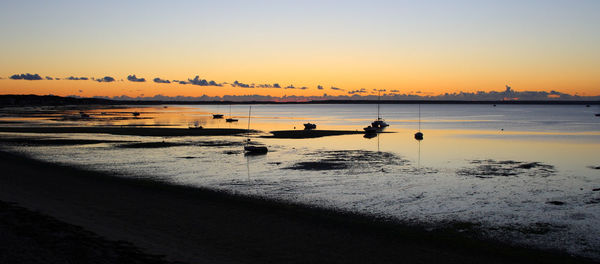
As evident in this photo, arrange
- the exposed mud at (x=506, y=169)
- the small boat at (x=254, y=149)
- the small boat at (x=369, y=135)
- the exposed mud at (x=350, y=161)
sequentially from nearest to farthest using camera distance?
the exposed mud at (x=506, y=169), the exposed mud at (x=350, y=161), the small boat at (x=254, y=149), the small boat at (x=369, y=135)

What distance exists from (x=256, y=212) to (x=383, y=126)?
69.1m

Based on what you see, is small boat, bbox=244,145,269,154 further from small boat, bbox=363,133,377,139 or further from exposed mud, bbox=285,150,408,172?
small boat, bbox=363,133,377,139

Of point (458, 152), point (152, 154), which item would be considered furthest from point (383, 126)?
point (152, 154)

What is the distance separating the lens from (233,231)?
17.8 meters

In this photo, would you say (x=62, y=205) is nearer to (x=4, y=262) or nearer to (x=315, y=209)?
(x=4, y=262)

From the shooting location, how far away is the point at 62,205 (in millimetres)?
20906

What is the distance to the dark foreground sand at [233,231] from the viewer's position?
15016 millimetres

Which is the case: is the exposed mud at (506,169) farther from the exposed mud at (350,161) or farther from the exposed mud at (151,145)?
the exposed mud at (151,145)

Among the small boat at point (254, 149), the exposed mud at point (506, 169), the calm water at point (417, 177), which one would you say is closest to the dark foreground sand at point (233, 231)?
the calm water at point (417, 177)

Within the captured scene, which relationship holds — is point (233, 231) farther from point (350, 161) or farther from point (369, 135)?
point (369, 135)

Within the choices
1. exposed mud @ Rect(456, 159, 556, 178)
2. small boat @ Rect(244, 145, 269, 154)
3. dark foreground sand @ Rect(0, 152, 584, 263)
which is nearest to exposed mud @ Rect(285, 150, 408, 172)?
small boat @ Rect(244, 145, 269, 154)

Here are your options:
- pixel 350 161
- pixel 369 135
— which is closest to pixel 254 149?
pixel 350 161

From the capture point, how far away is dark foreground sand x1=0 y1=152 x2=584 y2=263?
15.0 metres

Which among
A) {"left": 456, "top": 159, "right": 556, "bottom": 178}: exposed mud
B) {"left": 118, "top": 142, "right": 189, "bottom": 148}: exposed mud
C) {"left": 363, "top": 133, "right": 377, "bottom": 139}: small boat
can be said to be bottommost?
{"left": 456, "top": 159, "right": 556, "bottom": 178}: exposed mud
